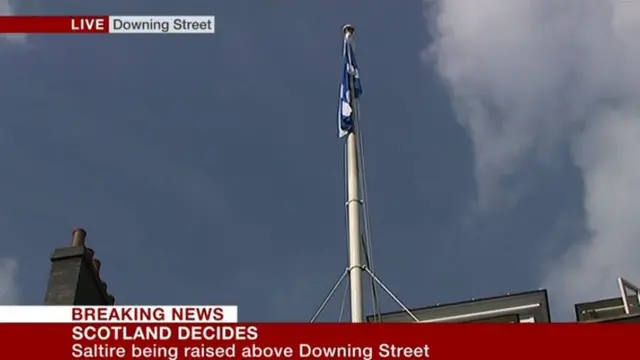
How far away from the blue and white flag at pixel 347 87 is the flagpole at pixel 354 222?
0.08 m

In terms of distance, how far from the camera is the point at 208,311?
627 inches

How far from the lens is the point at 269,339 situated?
15.0 m

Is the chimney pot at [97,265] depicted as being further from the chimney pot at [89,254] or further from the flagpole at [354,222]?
the flagpole at [354,222]

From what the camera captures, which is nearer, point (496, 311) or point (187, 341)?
point (187, 341)

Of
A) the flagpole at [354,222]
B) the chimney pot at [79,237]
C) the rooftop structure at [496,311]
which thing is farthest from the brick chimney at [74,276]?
the rooftop structure at [496,311]

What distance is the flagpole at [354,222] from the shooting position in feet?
52.9

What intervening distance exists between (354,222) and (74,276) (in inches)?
224

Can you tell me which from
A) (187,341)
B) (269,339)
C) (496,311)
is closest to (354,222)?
(269,339)

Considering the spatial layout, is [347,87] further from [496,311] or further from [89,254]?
[496,311]

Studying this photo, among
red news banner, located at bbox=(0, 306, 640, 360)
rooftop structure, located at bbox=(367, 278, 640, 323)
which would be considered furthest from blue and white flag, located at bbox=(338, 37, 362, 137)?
rooftop structure, located at bbox=(367, 278, 640, 323)

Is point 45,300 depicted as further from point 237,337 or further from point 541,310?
point 541,310

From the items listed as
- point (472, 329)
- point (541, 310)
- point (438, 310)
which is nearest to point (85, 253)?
point (472, 329)

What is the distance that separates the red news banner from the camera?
587 inches

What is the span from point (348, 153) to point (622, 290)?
1109 centimetres
